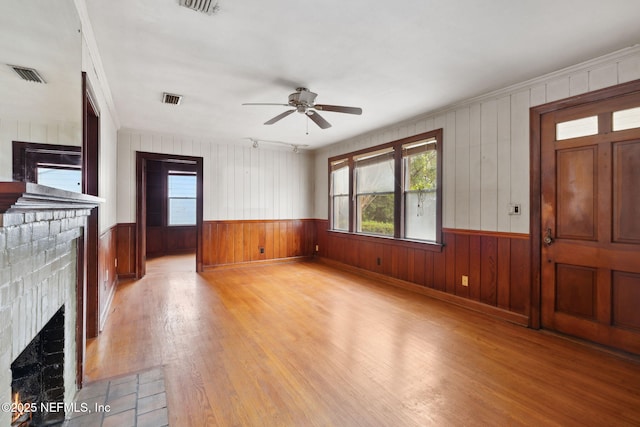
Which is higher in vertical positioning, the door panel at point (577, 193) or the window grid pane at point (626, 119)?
the window grid pane at point (626, 119)

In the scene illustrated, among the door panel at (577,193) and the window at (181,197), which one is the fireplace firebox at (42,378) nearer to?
the door panel at (577,193)

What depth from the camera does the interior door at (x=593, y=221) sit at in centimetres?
248

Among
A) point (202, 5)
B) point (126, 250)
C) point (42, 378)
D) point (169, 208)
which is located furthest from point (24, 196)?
point (169, 208)

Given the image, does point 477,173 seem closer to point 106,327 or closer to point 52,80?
point 52,80

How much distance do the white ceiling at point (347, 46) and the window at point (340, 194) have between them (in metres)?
2.30

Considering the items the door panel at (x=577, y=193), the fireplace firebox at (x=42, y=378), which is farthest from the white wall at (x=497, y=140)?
the fireplace firebox at (x=42, y=378)

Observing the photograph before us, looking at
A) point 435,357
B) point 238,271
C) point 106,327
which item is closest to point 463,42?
point 435,357

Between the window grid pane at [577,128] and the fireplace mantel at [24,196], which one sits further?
the window grid pane at [577,128]

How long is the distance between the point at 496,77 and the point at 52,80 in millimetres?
3571

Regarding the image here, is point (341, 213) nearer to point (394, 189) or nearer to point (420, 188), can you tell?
point (394, 189)

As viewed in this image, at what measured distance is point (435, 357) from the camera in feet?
8.04

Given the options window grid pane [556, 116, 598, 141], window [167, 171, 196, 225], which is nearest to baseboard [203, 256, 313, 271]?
window [167, 171, 196, 225]

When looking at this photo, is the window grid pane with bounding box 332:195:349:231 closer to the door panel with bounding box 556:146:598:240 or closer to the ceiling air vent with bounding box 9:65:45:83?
the door panel with bounding box 556:146:598:240

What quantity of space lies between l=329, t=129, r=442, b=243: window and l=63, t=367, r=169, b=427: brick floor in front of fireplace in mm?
3518
